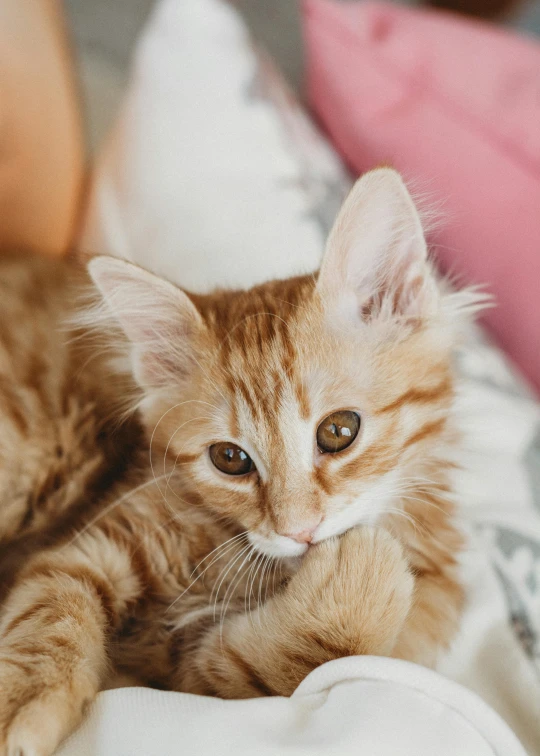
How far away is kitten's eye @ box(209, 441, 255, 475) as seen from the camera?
100cm

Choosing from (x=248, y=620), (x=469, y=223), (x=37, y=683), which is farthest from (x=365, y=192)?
(x=37, y=683)

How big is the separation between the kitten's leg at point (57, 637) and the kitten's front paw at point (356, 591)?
0.30 m

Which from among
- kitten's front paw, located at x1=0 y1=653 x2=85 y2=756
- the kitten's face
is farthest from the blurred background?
kitten's front paw, located at x1=0 y1=653 x2=85 y2=756

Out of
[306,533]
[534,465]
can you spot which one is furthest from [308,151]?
[306,533]

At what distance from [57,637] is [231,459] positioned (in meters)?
0.35

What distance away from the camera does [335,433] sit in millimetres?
951

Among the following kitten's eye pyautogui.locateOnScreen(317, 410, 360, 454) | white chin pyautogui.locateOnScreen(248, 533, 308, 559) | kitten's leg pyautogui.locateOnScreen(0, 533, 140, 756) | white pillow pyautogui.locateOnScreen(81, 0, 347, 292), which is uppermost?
white pillow pyautogui.locateOnScreen(81, 0, 347, 292)

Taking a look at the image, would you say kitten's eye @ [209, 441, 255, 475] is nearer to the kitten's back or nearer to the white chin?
the white chin

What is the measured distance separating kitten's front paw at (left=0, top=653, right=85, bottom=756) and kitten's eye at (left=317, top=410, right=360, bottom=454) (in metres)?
0.47

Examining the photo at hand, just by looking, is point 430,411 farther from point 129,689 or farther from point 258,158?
point 258,158

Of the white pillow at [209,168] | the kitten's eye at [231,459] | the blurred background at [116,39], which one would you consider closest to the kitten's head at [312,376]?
the kitten's eye at [231,459]

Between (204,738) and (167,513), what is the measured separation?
44 centimetres

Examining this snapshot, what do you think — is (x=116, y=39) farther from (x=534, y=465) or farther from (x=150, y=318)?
(x=534, y=465)

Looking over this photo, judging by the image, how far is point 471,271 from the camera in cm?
138
